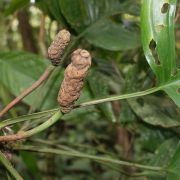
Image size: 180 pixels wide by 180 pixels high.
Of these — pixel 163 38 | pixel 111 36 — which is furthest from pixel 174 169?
pixel 111 36

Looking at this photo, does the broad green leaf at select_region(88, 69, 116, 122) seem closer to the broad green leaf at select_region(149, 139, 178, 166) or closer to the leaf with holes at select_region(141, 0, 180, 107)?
the broad green leaf at select_region(149, 139, 178, 166)

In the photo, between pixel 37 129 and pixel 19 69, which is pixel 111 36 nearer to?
pixel 19 69

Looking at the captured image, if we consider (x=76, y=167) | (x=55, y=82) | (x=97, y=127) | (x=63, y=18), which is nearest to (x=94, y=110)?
(x=55, y=82)

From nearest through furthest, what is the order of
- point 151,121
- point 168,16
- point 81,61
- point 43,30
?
point 81,61 → point 168,16 → point 151,121 → point 43,30

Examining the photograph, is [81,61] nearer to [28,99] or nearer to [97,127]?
[28,99]

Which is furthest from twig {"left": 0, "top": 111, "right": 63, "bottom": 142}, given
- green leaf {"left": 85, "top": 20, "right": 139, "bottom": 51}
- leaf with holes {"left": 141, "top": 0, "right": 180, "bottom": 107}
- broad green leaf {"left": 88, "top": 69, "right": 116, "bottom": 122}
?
green leaf {"left": 85, "top": 20, "right": 139, "bottom": 51}

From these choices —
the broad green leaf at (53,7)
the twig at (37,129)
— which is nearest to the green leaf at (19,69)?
the broad green leaf at (53,7)

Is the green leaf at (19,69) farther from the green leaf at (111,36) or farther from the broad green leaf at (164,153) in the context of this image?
the broad green leaf at (164,153)
